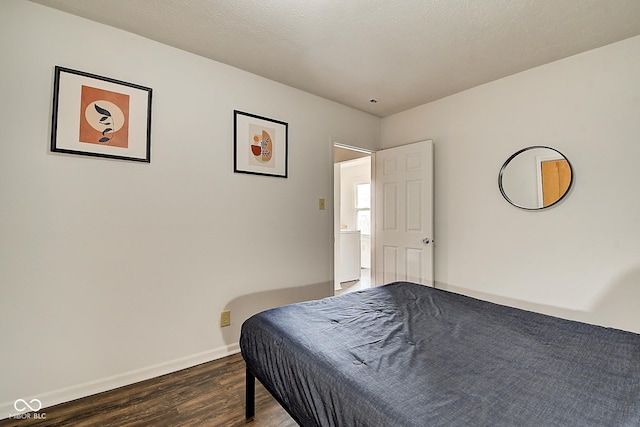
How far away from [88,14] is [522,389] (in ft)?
9.77

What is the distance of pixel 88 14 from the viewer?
6.15ft

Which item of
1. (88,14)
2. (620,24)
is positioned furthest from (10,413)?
(620,24)

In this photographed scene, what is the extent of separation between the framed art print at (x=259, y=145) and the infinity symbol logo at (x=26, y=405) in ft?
6.41

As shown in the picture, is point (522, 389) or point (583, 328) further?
point (583, 328)

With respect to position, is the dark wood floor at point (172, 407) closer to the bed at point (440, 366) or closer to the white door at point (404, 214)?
the bed at point (440, 366)

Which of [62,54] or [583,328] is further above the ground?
[62,54]

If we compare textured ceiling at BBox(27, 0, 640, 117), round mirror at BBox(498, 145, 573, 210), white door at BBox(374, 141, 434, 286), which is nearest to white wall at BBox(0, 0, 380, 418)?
textured ceiling at BBox(27, 0, 640, 117)

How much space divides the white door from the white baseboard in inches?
79.3

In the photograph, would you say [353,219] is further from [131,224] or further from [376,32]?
[131,224]

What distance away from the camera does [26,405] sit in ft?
5.62

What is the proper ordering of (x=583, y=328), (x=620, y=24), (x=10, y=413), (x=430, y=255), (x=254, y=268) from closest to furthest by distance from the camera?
(x=583, y=328) < (x=10, y=413) < (x=620, y=24) < (x=254, y=268) < (x=430, y=255)

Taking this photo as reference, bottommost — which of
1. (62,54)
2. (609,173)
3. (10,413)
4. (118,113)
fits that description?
(10,413)

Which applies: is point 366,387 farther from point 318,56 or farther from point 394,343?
point 318,56

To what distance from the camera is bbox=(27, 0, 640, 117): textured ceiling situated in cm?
179
